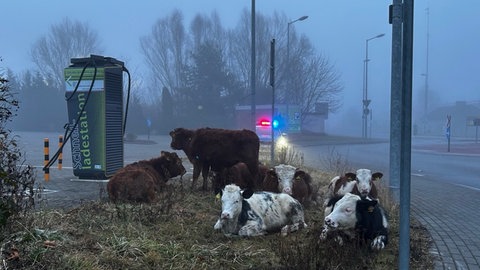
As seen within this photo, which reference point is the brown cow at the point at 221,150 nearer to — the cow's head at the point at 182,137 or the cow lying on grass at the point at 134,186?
the cow's head at the point at 182,137

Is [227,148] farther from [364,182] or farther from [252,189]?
[364,182]

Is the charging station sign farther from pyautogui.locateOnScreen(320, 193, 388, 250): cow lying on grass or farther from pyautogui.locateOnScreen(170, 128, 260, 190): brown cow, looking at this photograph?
pyautogui.locateOnScreen(320, 193, 388, 250): cow lying on grass

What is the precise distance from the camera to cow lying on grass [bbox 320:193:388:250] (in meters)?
5.13

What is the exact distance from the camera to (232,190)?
5.85m

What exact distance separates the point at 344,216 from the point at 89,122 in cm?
794

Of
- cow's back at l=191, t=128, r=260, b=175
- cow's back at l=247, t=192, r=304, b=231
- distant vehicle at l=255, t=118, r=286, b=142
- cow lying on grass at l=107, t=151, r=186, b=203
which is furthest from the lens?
distant vehicle at l=255, t=118, r=286, b=142

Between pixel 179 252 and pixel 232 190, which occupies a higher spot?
pixel 232 190

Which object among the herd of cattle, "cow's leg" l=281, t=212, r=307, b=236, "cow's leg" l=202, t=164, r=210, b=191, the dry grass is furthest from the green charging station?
"cow's leg" l=281, t=212, r=307, b=236

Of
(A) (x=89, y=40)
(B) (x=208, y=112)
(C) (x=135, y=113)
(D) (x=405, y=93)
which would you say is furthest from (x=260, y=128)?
(A) (x=89, y=40)

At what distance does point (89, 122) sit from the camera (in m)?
11.3

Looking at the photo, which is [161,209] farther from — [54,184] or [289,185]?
[54,184]

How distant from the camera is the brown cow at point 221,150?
9375 millimetres

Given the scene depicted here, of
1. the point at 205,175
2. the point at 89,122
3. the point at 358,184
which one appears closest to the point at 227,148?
the point at 205,175

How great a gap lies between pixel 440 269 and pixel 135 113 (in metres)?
60.1
